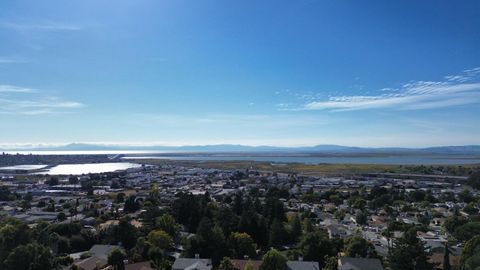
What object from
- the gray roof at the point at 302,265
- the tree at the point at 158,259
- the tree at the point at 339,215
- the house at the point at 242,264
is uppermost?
the gray roof at the point at 302,265

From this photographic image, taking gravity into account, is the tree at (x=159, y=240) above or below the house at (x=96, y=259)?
above

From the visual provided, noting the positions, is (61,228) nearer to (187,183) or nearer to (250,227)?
(250,227)

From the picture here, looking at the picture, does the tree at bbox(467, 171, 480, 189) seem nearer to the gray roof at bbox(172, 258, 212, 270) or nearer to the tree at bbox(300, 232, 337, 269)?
the tree at bbox(300, 232, 337, 269)

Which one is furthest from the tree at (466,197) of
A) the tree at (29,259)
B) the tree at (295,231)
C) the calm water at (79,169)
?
the calm water at (79,169)

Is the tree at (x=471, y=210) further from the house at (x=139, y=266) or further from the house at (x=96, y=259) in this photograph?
the house at (x=96, y=259)

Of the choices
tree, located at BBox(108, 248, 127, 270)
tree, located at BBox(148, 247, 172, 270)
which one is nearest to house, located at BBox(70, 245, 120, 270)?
tree, located at BBox(108, 248, 127, 270)

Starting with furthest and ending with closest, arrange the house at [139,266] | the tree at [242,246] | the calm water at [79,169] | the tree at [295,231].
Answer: the calm water at [79,169], the tree at [295,231], the tree at [242,246], the house at [139,266]

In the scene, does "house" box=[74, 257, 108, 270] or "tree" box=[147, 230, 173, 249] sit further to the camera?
"tree" box=[147, 230, 173, 249]

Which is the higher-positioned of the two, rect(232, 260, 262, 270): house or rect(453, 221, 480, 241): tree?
rect(453, 221, 480, 241): tree
